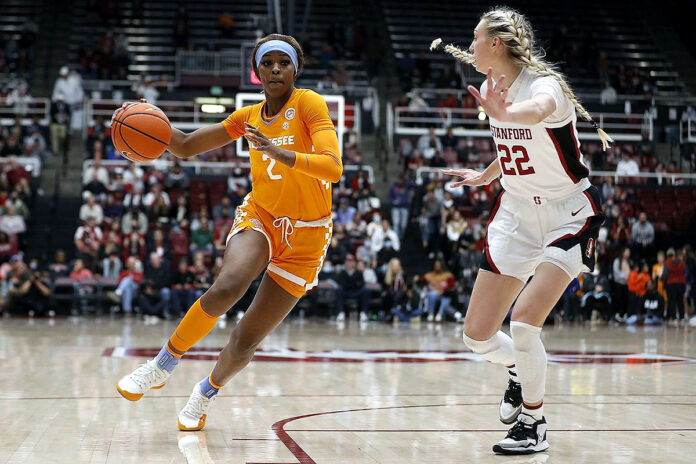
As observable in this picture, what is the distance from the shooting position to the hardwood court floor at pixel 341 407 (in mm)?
4488

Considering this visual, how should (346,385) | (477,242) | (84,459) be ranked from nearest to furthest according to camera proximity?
(84,459), (346,385), (477,242)

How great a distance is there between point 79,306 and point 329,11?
15.0m

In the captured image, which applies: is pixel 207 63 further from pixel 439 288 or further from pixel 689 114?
pixel 689 114

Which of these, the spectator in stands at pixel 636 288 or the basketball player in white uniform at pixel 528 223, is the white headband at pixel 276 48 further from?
the spectator in stands at pixel 636 288

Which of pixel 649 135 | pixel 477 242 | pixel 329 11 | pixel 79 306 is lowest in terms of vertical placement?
pixel 79 306

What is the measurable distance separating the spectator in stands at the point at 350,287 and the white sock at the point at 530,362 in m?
11.6

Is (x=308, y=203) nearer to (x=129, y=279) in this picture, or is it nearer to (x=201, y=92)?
(x=129, y=279)

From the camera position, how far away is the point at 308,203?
512 cm

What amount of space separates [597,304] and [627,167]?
564cm

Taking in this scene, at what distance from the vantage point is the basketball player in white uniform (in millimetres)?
4645

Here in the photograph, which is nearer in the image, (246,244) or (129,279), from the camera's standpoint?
(246,244)

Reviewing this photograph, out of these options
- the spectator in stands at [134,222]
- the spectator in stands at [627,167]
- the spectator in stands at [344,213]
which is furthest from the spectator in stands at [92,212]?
the spectator in stands at [627,167]

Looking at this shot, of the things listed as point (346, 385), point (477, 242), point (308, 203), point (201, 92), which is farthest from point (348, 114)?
point (308, 203)

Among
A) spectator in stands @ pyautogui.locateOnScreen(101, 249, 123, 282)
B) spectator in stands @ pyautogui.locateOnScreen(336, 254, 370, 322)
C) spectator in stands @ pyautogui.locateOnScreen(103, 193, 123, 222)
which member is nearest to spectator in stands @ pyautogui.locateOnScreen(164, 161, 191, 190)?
spectator in stands @ pyautogui.locateOnScreen(103, 193, 123, 222)
